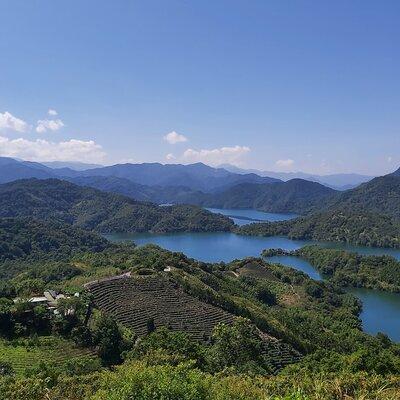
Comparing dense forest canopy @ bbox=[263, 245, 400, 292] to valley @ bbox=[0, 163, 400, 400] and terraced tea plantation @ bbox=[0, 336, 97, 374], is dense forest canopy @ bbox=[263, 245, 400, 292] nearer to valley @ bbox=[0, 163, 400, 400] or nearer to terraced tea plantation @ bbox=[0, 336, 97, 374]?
valley @ bbox=[0, 163, 400, 400]

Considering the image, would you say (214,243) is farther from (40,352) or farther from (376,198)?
(40,352)

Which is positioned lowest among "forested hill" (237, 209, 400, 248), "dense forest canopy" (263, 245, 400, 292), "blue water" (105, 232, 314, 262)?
"blue water" (105, 232, 314, 262)

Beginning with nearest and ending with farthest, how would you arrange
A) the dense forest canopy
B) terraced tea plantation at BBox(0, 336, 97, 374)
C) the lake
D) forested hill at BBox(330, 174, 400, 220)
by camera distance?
terraced tea plantation at BBox(0, 336, 97, 374), the lake, the dense forest canopy, forested hill at BBox(330, 174, 400, 220)

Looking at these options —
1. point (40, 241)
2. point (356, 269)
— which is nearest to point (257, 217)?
point (356, 269)

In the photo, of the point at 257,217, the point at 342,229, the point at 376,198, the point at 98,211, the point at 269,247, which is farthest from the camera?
the point at 257,217

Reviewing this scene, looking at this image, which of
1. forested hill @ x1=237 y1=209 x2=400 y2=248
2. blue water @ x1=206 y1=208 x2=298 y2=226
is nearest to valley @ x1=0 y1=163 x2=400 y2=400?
forested hill @ x1=237 y1=209 x2=400 y2=248

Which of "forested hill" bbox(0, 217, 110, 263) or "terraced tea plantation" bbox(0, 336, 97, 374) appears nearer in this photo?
"terraced tea plantation" bbox(0, 336, 97, 374)
